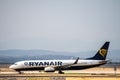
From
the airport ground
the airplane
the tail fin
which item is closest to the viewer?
the airport ground

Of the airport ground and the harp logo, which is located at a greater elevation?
the harp logo

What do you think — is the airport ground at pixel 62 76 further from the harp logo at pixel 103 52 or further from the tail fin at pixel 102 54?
the harp logo at pixel 103 52

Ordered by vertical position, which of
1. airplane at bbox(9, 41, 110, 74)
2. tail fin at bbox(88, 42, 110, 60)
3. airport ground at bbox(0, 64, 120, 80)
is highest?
tail fin at bbox(88, 42, 110, 60)

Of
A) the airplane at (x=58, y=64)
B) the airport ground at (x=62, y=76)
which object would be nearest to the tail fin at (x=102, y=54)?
the airplane at (x=58, y=64)

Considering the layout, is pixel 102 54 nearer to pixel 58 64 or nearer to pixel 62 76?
pixel 58 64

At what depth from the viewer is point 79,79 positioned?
281ft

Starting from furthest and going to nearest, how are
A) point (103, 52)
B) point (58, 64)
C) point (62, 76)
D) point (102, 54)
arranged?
point (103, 52)
point (102, 54)
point (58, 64)
point (62, 76)

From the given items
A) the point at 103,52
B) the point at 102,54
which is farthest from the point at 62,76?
the point at 103,52

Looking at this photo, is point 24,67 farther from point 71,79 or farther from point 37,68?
point 71,79

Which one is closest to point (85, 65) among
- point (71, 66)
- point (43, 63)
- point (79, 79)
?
point (71, 66)

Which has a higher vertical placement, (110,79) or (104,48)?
(104,48)

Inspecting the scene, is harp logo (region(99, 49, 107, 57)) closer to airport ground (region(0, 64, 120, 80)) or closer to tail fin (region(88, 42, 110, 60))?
tail fin (region(88, 42, 110, 60))

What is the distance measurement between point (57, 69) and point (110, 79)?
29.6 metres

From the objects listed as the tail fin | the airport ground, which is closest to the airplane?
the tail fin
